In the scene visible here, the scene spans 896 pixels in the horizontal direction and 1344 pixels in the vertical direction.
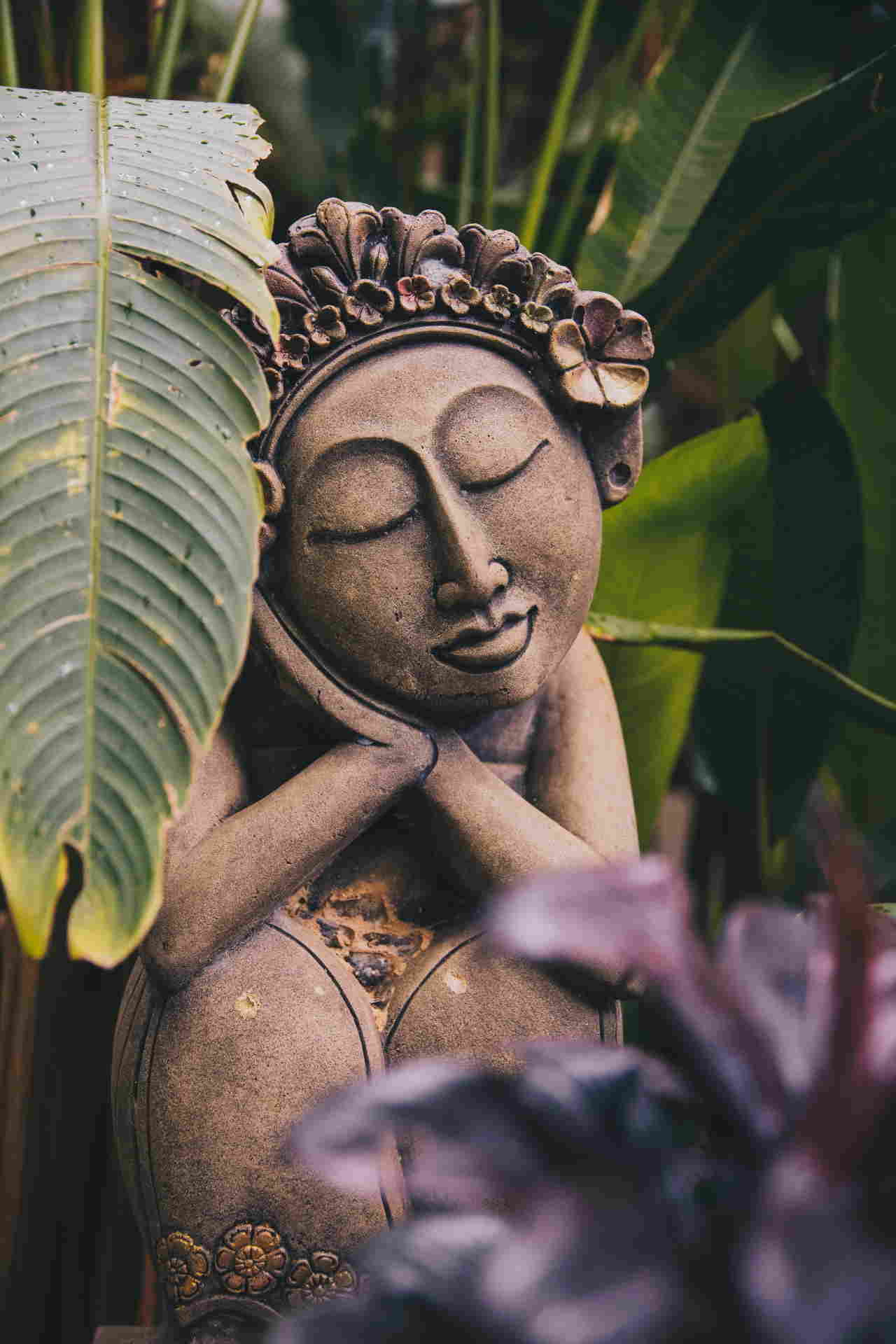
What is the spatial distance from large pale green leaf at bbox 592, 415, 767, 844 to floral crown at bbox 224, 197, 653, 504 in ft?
1.67

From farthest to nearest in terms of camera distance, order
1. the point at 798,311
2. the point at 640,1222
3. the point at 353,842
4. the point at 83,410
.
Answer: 1. the point at 798,311
2. the point at 353,842
3. the point at 83,410
4. the point at 640,1222

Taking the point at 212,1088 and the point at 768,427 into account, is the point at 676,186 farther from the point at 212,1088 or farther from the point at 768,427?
the point at 212,1088

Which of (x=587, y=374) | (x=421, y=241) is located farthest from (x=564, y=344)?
(x=421, y=241)

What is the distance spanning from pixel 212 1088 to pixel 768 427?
3.47 ft

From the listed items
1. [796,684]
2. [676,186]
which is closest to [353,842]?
[796,684]

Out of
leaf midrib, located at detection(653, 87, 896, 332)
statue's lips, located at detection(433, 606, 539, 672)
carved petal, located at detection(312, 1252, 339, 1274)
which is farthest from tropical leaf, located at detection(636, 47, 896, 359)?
carved petal, located at detection(312, 1252, 339, 1274)

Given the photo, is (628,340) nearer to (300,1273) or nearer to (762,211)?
(762,211)

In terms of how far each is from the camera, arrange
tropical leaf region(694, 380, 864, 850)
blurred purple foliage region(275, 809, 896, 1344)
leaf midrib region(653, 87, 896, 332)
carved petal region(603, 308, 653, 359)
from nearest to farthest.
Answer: blurred purple foliage region(275, 809, 896, 1344) → carved petal region(603, 308, 653, 359) → leaf midrib region(653, 87, 896, 332) → tropical leaf region(694, 380, 864, 850)

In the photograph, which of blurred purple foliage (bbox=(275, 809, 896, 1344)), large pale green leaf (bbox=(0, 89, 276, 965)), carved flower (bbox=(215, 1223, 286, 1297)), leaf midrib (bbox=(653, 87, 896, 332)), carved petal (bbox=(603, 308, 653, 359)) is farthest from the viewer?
leaf midrib (bbox=(653, 87, 896, 332))

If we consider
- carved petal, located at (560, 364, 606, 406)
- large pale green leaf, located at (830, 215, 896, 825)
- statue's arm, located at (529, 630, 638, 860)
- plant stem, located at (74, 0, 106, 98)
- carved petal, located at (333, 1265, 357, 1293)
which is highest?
plant stem, located at (74, 0, 106, 98)

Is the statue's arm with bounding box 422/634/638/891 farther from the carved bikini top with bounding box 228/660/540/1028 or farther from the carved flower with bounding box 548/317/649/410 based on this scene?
the carved flower with bounding box 548/317/649/410

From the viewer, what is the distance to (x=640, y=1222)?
19.6 inches

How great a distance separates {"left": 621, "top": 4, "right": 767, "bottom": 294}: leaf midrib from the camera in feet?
5.53

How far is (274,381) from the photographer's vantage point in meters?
1.01
